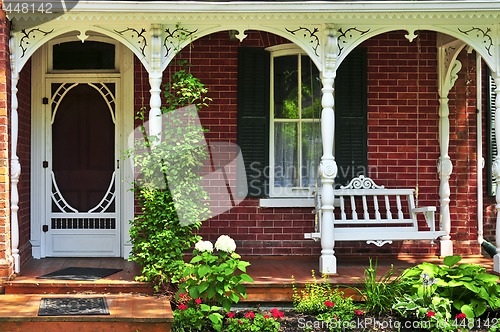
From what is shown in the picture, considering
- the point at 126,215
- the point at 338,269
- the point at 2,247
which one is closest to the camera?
the point at 2,247

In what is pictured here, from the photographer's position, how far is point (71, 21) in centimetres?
822

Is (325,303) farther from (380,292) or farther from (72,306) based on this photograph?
(72,306)

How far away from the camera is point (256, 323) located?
7.32m

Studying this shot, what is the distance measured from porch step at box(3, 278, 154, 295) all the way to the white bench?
2.02 metres

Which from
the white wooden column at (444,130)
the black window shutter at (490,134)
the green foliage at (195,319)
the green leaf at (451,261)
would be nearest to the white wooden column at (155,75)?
the green foliage at (195,319)

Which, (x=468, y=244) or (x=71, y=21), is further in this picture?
(x=468, y=244)

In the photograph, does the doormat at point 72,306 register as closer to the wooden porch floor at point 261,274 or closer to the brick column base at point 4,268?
the wooden porch floor at point 261,274

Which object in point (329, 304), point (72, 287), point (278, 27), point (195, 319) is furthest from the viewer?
point (278, 27)

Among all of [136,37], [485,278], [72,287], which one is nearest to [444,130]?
[485,278]

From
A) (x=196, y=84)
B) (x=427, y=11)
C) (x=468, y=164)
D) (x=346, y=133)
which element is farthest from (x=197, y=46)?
(x=468, y=164)

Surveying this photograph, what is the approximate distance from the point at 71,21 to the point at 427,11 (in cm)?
391

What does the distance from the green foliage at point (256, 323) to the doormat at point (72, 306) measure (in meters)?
1.22

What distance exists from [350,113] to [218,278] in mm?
3556

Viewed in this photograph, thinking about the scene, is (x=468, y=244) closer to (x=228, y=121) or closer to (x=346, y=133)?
(x=346, y=133)
